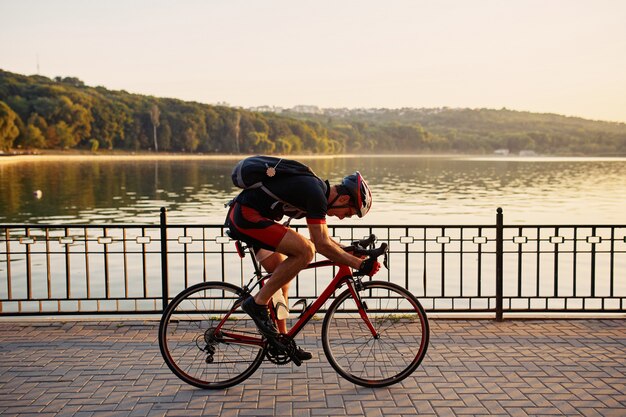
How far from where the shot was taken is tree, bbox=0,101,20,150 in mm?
120375

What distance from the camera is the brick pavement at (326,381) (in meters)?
4.97

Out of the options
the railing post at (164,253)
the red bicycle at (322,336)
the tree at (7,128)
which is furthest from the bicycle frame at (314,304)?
the tree at (7,128)

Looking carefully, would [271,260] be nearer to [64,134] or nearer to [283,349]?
[283,349]

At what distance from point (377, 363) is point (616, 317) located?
3.59m

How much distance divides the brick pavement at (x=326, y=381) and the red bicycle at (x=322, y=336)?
0.52 feet

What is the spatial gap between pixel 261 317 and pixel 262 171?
1119 mm

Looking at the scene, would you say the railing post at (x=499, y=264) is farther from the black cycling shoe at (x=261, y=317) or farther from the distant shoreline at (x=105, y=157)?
the distant shoreline at (x=105, y=157)

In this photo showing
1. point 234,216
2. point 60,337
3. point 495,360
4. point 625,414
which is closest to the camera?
point 625,414

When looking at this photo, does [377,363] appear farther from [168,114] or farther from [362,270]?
[168,114]

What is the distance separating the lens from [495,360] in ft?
20.0

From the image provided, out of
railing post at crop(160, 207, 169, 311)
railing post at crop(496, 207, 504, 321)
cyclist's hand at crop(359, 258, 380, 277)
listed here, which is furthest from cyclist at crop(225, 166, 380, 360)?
railing post at crop(496, 207, 504, 321)

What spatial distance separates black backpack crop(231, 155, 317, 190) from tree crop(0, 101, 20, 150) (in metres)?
127

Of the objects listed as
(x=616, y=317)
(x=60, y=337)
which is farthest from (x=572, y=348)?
(x=60, y=337)

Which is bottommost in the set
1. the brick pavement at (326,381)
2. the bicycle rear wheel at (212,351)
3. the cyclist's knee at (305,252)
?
the brick pavement at (326,381)
